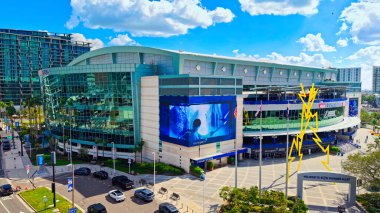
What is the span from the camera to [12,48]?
15825 centimetres

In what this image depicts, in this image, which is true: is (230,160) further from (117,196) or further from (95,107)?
(95,107)

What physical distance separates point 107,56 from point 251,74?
133 feet

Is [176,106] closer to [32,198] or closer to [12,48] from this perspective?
[32,198]

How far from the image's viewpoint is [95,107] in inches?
2506

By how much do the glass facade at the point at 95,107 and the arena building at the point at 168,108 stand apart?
0.23 metres

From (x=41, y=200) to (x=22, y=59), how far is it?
15165cm

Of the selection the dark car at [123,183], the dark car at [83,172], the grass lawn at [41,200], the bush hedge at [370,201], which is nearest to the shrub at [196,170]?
the dark car at [123,183]

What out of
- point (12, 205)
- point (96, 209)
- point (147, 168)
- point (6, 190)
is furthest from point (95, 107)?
point (96, 209)

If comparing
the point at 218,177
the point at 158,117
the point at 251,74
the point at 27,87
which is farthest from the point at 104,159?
the point at 27,87

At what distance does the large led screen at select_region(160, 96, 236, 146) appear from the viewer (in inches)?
1988

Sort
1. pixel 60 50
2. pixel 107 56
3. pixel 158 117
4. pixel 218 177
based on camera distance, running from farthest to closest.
Result: pixel 60 50, pixel 107 56, pixel 158 117, pixel 218 177

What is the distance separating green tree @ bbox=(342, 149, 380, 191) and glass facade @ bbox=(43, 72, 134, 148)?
43420mm

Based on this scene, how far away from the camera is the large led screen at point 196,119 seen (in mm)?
50500

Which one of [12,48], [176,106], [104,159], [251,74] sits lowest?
[104,159]
